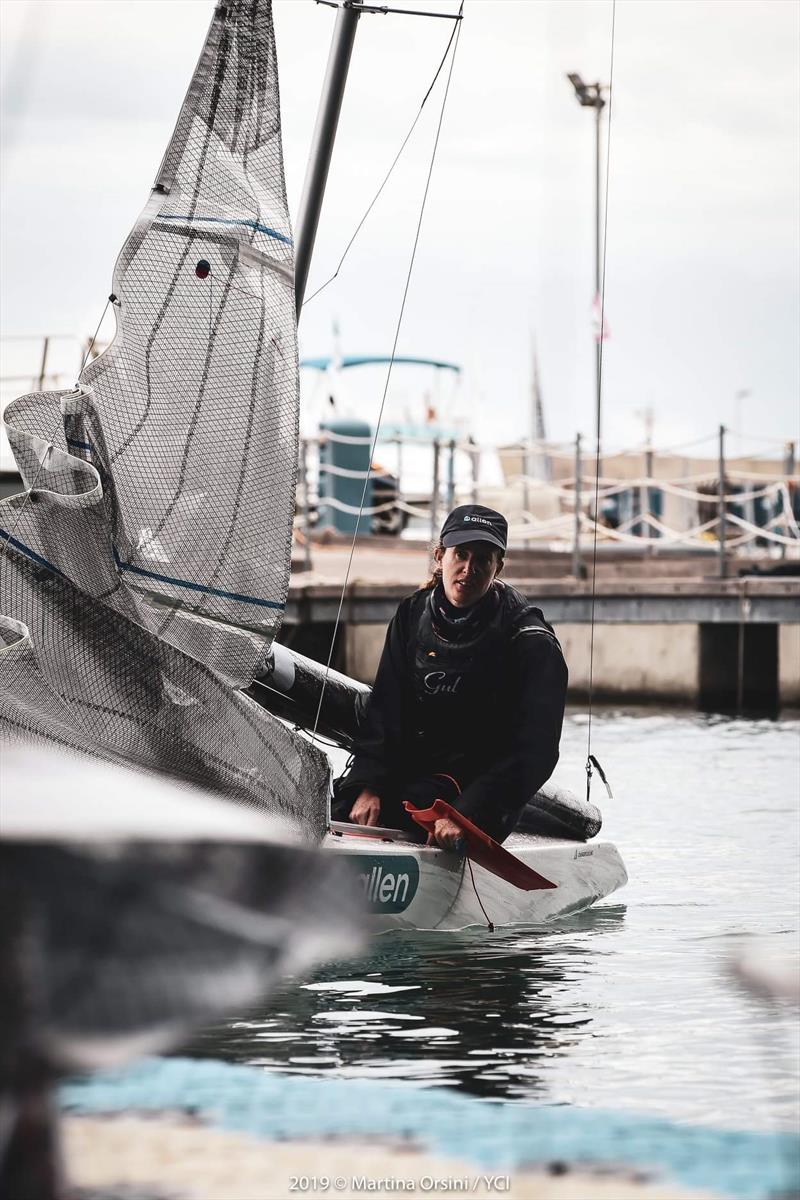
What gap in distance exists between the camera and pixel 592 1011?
479cm

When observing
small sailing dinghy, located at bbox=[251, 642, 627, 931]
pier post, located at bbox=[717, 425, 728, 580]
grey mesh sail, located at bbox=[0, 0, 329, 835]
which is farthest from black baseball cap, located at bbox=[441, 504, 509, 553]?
pier post, located at bbox=[717, 425, 728, 580]

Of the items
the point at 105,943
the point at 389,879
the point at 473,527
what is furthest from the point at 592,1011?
the point at 105,943

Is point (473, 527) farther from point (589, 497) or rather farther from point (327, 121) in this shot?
point (589, 497)

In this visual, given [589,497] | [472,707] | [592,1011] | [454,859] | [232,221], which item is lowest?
[589,497]

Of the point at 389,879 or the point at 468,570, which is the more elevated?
the point at 468,570

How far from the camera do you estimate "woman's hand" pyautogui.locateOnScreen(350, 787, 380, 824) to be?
5668 millimetres

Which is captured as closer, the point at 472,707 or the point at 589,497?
the point at 472,707

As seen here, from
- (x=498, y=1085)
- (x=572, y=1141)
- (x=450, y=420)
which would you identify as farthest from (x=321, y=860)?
(x=450, y=420)

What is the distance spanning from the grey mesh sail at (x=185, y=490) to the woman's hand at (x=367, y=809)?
2.20 ft

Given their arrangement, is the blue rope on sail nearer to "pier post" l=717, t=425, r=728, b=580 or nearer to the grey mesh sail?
the grey mesh sail

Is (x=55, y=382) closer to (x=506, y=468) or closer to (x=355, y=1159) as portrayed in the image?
(x=355, y=1159)

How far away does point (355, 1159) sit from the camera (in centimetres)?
265

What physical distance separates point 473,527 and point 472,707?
617 millimetres

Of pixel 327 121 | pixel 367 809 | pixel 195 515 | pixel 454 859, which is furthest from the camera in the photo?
pixel 327 121
